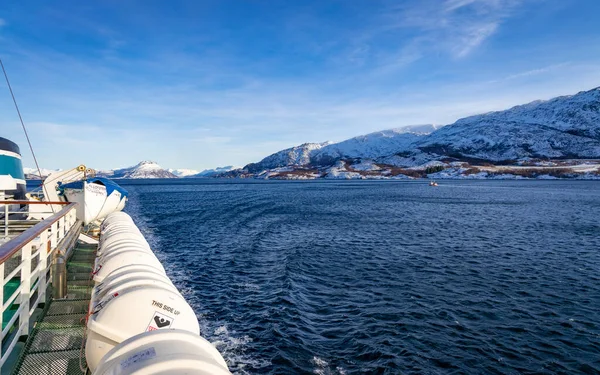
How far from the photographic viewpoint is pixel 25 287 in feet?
24.2

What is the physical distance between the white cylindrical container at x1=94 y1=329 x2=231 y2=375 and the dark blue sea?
27.3 feet

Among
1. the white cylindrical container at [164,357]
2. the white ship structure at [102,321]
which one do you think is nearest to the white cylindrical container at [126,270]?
the white ship structure at [102,321]

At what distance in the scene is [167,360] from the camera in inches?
174

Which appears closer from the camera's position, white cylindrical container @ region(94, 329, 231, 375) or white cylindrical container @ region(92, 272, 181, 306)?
white cylindrical container @ region(94, 329, 231, 375)

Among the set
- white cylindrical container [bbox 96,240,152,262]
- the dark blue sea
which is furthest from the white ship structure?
the dark blue sea

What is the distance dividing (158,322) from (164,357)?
9.89ft

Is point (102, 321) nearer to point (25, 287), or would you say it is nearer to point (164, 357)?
point (25, 287)

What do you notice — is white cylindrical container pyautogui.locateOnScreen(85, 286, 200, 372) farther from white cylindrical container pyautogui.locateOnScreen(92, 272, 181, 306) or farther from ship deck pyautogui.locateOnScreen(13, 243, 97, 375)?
ship deck pyautogui.locateOnScreen(13, 243, 97, 375)

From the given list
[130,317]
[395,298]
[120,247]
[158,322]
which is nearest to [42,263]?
[120,247]

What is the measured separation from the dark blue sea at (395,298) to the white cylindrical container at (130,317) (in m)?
6.15

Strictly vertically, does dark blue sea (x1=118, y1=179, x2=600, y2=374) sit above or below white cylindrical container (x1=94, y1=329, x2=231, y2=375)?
below

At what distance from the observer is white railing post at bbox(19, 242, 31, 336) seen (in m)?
7.41

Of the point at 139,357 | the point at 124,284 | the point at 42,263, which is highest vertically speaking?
the point at 42,263

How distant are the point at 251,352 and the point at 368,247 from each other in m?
18.6
